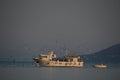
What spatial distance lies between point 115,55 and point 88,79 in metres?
54.1

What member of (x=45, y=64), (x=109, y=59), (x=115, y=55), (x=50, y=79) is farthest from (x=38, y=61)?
(x=109, y=59)

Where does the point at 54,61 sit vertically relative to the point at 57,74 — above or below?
above

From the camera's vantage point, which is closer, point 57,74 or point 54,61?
point 57,74

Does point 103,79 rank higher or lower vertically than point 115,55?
lower

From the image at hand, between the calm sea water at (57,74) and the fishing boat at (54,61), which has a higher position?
the fishing boat at (54,61)

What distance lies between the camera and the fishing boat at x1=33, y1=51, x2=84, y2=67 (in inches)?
1467

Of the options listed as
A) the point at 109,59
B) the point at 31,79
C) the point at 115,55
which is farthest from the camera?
the point at 109,59

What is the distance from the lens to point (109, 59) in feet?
277

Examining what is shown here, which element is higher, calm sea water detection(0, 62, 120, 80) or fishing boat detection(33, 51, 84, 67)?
fishing boat detection(33, 51, 84, 67)

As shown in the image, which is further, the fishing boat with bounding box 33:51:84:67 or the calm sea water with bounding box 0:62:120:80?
the fishing boat with bounding box 33:51:84:67

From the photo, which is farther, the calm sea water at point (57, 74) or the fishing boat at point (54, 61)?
the fishing boat at point (54, 61)

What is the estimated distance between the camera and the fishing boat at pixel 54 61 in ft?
122

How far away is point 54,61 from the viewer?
125 ft

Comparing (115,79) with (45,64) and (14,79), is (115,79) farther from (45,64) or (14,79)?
(45,64)
